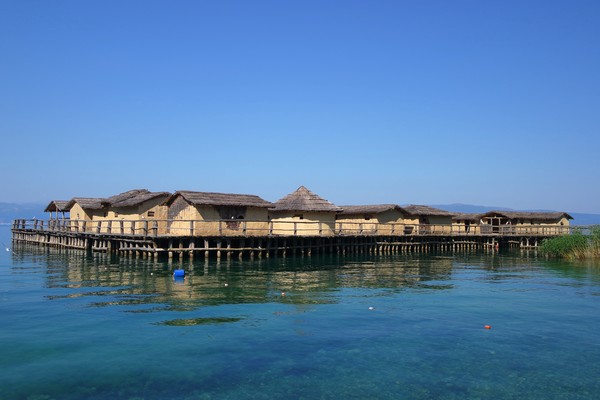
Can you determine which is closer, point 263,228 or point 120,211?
point 263,228

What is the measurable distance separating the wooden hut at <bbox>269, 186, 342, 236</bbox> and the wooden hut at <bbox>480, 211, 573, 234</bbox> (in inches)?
932

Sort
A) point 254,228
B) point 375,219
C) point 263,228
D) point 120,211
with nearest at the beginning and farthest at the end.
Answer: point 254,228, point 263,228, point 120,211, point 375,219

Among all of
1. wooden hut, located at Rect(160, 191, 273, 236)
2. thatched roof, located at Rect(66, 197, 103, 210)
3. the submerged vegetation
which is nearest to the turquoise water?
wooden hut, located at Rect(160, 191, 273, 236)

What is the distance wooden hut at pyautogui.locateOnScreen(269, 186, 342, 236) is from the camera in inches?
1829

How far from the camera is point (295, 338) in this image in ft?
52.3

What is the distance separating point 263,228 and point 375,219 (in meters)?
16.2

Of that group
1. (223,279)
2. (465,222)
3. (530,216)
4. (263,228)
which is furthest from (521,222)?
(223,279)

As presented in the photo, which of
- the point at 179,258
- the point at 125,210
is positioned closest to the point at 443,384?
the point at 179,258

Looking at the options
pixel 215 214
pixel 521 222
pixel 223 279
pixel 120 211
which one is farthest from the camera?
pixel 521 222

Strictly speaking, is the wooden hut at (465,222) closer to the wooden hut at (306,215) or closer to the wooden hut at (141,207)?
the wooden hut at (306,215)

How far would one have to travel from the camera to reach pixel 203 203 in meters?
39.2

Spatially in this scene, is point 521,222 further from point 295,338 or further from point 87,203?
point 295,338

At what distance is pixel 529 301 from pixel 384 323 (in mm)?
8528

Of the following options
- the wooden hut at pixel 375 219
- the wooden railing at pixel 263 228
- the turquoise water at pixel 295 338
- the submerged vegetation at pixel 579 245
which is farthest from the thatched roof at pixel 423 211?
the turquoise water at pixel 295 338
